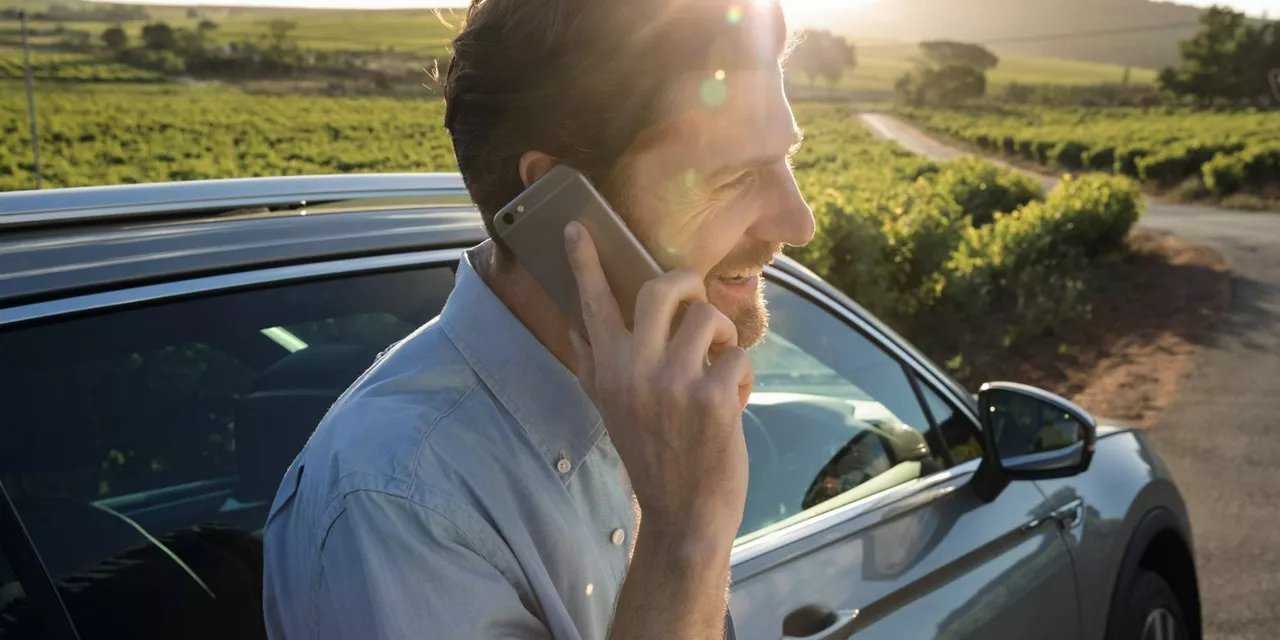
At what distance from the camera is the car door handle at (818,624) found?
6.23ft

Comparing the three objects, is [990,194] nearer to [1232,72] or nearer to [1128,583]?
[1128,583]

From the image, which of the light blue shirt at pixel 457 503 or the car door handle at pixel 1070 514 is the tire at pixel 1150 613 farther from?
the light blue shirt at pixel 457 503

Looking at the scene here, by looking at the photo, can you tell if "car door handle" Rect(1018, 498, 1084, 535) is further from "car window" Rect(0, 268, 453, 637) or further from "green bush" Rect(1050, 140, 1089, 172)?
"green bush" Rect(1050, 140, 1089, 172)

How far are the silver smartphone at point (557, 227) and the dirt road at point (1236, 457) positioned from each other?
4.43m

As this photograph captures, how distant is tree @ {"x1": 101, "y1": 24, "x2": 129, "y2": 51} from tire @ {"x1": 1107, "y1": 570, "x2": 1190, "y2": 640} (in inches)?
1078

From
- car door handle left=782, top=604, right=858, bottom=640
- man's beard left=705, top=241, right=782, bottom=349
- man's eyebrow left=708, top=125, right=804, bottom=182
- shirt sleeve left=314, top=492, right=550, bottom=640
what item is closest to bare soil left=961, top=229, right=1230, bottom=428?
car door handle left=782, top=604, right=858, bottom=640

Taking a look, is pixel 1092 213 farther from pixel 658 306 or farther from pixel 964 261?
pixel 658 306

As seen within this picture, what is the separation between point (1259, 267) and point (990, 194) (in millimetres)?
4364

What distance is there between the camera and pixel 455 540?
1.13m

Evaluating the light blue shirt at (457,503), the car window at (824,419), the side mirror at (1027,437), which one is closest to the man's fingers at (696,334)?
the light blue shirt at (457,503)

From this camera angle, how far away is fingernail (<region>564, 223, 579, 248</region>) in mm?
1235

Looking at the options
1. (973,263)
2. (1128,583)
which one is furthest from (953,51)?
(1128,583)

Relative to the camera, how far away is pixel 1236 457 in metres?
7.23

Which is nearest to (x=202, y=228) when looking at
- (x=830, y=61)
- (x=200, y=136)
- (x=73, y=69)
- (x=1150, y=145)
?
(x=73, y=69)
